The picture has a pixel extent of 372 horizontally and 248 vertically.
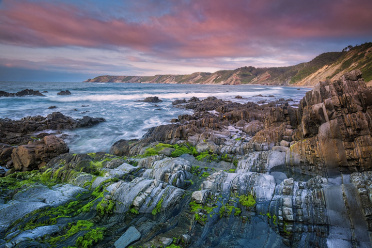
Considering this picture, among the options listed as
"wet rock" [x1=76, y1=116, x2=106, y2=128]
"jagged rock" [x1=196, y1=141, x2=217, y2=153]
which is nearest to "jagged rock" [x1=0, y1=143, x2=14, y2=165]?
"wet rock" [x1=76, y1=116, x2=106, y2=128]

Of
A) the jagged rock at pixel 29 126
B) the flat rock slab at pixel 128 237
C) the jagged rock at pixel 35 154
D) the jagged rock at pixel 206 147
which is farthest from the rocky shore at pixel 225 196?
the jagged rock at pixel 29 126

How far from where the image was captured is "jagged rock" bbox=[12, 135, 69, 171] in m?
11.5

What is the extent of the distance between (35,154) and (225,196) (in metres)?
12.4

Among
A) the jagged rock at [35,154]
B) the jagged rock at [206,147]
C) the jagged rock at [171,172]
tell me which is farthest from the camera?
the jagged rock at [206,147]

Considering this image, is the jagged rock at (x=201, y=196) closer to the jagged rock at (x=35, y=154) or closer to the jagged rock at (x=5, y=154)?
the jagged rock at (x=35, y=154)

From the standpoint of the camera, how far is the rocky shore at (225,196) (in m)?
5.05

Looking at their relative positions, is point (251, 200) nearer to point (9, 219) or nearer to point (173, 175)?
point (173, 175)

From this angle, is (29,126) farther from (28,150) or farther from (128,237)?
(128,237)

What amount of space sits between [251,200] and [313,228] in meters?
1.83

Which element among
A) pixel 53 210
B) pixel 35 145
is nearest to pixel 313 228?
pixel 53 210

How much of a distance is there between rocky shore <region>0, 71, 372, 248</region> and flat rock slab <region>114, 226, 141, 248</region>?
0.03 meters

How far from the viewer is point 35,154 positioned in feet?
38.7

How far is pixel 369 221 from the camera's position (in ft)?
14.9

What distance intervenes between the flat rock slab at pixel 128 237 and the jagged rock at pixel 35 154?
9867 mm
